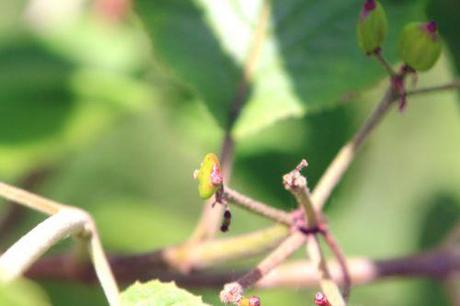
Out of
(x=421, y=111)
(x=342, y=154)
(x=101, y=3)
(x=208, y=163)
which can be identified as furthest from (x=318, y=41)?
(x=421, y=111)

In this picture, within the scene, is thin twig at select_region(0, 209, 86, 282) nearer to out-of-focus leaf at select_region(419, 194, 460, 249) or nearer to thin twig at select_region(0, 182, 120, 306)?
thin twig at select_region(0, 182, 120, 306)

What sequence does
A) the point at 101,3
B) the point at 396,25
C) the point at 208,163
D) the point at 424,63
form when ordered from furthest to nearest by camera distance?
the point at 101,3 < the point at 396,25 < the point at 424,63 < the point at 208,163

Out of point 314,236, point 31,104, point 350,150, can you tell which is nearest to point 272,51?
point 350,150

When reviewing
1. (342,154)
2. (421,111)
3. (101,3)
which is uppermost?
(421,111)

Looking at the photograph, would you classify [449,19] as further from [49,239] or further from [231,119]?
[49,239]

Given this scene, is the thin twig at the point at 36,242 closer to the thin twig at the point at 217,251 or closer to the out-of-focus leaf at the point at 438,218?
the thin twig at the point at 217,251

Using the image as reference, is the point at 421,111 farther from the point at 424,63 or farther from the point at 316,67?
the point at 424,63
